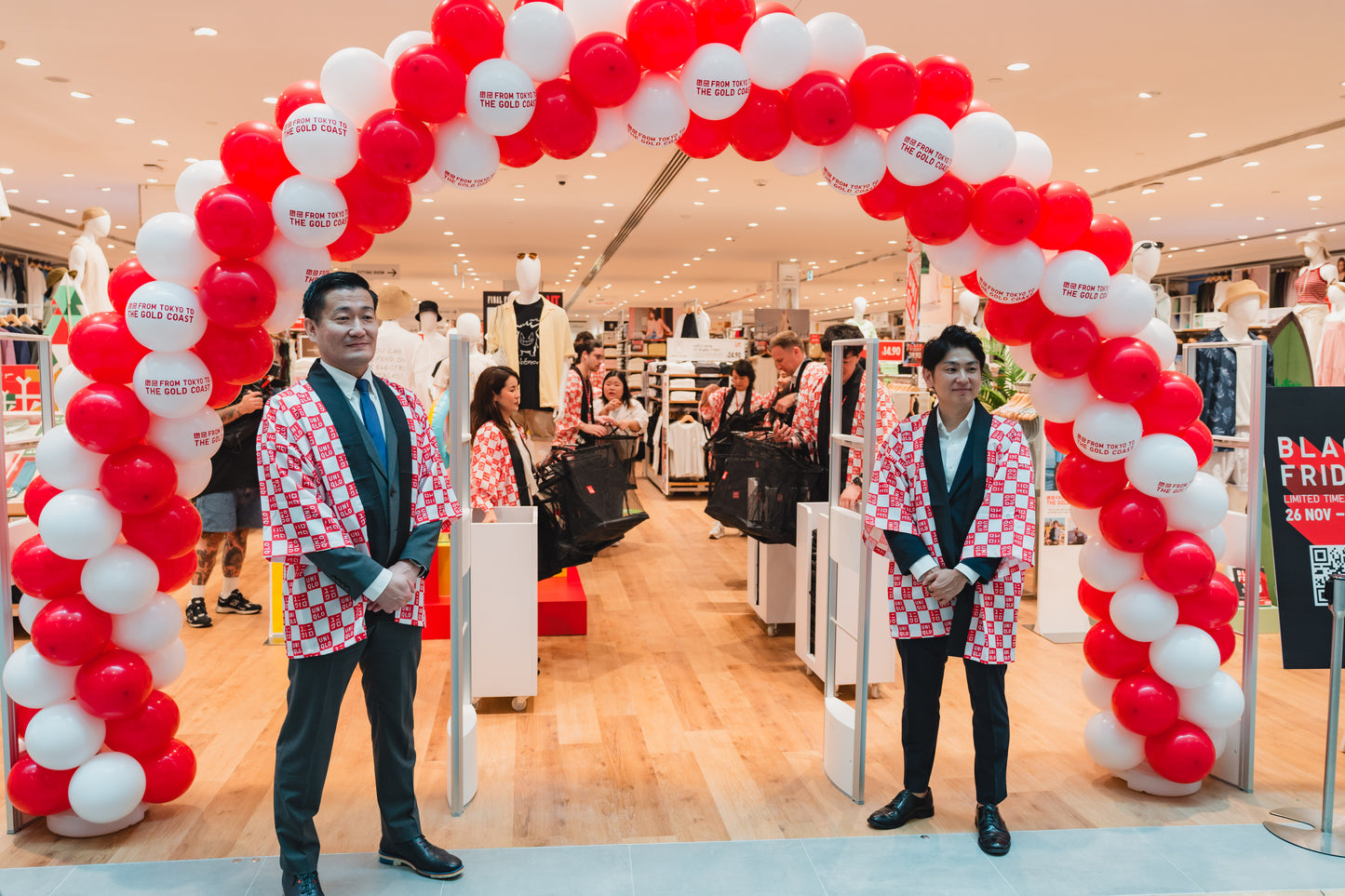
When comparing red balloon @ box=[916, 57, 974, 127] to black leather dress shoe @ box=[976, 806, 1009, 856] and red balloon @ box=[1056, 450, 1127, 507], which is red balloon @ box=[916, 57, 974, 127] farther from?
black leather dress shoe @ box=[976, 806, 1009, 856]

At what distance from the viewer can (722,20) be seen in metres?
2.76

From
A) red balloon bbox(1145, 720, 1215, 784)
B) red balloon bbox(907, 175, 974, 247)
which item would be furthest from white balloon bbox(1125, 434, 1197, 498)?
red balloon bbox(907, 175, 974, 247)

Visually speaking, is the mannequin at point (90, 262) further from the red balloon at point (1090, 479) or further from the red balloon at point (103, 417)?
the red balloon at point (1090, 479)

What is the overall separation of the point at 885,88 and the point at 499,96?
1.10 m

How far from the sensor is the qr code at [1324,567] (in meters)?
3.04

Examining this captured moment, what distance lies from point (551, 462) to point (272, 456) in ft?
7.29

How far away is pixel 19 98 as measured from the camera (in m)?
7.36

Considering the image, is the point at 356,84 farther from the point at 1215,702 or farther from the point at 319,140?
the point at 1215,702

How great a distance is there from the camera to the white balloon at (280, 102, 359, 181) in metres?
2.60

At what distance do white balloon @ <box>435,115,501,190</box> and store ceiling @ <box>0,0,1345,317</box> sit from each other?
3.06 meters

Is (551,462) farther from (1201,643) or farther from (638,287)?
(638,287)

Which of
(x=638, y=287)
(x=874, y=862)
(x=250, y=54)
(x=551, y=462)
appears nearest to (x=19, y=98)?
(x=250, y=54)

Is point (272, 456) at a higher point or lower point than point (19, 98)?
lower

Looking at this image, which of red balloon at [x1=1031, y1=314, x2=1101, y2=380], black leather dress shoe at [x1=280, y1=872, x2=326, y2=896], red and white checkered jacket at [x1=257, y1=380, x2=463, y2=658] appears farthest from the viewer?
red balloon at [x1=1031, y1=314, x2=1101, y2=380]
